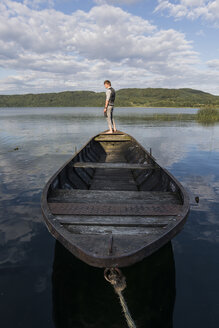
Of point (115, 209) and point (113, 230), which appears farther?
point (115, 209)

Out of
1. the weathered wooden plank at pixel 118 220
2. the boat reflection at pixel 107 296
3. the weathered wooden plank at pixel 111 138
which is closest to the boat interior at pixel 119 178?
the weathered wooden plank at pixel 118 220

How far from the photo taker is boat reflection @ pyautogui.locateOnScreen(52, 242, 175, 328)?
3260mm

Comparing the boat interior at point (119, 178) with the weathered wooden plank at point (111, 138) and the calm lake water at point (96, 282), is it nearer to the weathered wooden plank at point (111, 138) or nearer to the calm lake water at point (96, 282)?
the calm lake water at point (96, 282)

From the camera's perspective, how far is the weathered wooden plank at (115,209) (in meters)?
3.76

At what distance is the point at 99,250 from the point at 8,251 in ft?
11.4

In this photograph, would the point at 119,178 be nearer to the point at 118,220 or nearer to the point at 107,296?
the point at 118,220

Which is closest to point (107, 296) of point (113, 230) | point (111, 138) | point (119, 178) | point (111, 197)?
point (113, 230)

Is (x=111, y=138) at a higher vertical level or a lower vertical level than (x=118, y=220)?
higher

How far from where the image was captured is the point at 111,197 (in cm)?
479

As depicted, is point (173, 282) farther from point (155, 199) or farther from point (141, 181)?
point (141, 181)

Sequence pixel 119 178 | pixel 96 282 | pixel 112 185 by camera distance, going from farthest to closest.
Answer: pixel 119 178, pixel 112 185, pixel 96 282

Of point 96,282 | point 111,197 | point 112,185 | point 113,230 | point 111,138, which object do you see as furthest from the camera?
point 111,138

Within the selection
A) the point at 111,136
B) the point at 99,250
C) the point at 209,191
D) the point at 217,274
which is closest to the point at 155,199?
→ the point at 217,274

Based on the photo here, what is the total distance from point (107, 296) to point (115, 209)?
4.70ft
